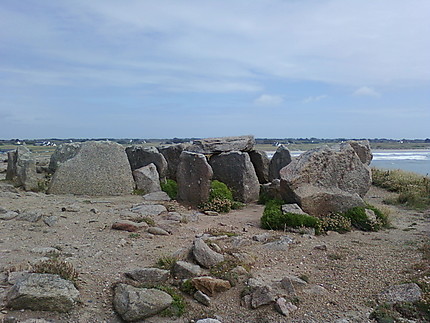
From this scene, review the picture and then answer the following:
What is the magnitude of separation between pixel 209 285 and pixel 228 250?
1662 mm

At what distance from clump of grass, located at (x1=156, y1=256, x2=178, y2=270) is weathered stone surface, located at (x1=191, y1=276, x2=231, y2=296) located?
0.66m

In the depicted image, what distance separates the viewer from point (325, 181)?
37.3ft

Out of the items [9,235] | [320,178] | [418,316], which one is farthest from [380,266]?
[9,235]

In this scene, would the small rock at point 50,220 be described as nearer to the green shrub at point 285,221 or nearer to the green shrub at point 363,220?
the green shrub at point 285,221

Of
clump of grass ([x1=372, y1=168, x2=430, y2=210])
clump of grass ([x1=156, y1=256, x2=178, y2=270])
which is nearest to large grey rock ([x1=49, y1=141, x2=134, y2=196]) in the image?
clump of grass ([x1=156, y1=256, x2=178, y2=270])

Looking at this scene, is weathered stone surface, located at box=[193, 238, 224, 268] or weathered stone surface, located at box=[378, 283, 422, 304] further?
weathered stone surface, located at box=[193, 238, 224, 268]

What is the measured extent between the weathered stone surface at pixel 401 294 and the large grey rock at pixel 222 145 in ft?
31.7

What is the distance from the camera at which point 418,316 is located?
213 inches

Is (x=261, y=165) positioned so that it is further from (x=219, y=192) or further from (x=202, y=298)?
(x=202, y=298)

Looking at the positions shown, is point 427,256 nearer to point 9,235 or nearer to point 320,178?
point 320,178

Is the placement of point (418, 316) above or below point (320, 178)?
below

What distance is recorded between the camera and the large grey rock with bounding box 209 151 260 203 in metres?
13.8

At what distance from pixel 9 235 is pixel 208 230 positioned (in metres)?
3.79

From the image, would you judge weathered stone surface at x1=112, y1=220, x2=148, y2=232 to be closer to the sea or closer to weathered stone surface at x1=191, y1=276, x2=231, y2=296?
weathered stone surface at x1=191, y1=276, x2=231, y2=296
